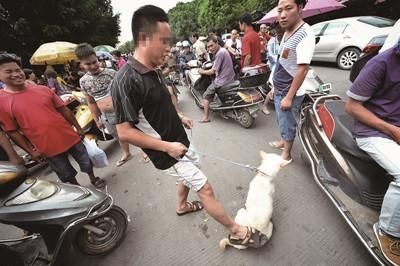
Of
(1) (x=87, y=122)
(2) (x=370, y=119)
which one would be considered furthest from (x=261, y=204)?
(1) (x=87, y=122)

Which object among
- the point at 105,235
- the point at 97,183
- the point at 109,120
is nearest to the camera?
the point at 105,235

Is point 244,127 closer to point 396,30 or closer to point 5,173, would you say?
point 396,30

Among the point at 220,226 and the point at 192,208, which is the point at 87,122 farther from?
the point at 220,226

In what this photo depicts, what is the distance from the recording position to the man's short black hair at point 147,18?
1449mm

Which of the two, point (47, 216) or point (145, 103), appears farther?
point (47, 216)

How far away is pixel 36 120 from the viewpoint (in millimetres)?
2424

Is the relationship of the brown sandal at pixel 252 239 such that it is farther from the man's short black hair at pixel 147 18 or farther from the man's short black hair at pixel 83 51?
the man's short black hair at pixel 83 51

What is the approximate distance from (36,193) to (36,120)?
3.04ft

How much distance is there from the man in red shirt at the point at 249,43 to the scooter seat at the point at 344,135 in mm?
3123

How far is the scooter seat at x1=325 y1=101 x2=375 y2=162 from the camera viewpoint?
1874 millimetres

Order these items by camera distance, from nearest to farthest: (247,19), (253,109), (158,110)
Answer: (158,110) < (253,109) < (247,19)

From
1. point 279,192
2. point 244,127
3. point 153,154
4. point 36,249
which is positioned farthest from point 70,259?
point 244,127

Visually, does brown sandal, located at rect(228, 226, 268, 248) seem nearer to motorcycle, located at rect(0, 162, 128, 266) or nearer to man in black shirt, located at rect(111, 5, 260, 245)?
man in black shirt, located at rect(111, 5, 260, 245)

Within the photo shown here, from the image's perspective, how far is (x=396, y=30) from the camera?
7.68 feet
